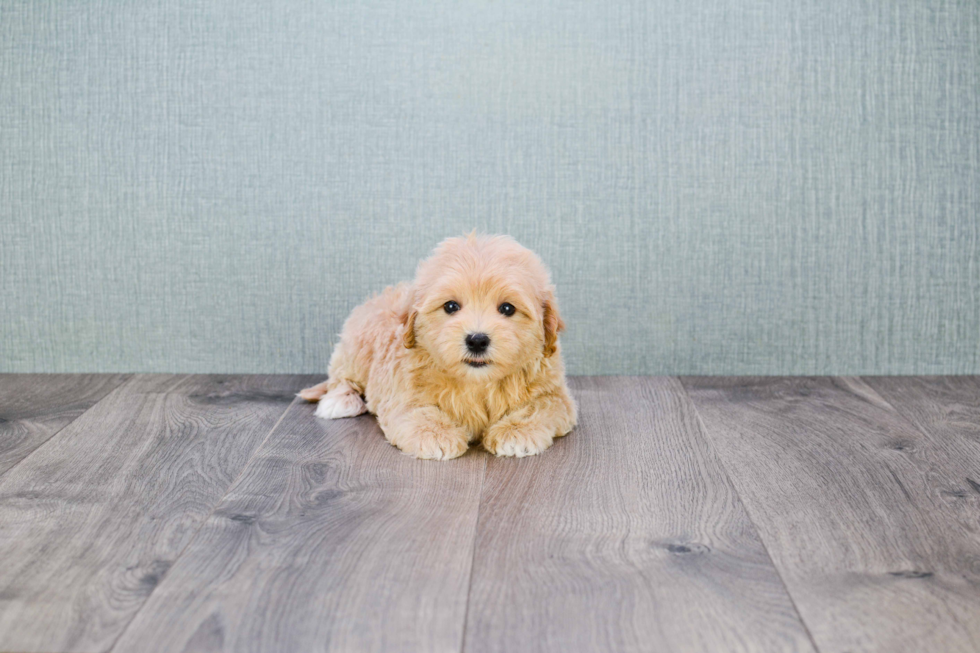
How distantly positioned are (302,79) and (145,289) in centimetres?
81

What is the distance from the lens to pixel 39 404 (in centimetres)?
245

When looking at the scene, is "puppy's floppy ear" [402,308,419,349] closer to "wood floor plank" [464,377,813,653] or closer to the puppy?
the puppy

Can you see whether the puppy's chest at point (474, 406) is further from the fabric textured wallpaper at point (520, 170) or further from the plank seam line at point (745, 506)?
the fabric textured wallpaper at point (520, 170)

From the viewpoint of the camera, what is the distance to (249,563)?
1.47m

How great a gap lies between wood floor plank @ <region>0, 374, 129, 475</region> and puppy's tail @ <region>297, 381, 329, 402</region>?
58cm

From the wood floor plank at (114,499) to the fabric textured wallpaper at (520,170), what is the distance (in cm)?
38

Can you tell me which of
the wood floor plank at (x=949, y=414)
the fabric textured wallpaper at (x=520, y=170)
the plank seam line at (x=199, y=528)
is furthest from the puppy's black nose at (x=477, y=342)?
the wood floor plank at (x=949, y=414)

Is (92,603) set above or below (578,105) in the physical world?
below

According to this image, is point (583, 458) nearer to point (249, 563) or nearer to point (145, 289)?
point (249, 563)

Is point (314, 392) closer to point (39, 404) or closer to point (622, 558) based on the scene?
point (39, 404)

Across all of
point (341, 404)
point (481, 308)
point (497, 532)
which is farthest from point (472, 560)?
point (341, 404)

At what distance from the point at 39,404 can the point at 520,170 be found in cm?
152

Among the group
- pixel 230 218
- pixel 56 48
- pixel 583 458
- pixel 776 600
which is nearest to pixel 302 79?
pixel 230 218

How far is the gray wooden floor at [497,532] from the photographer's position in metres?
1.27
